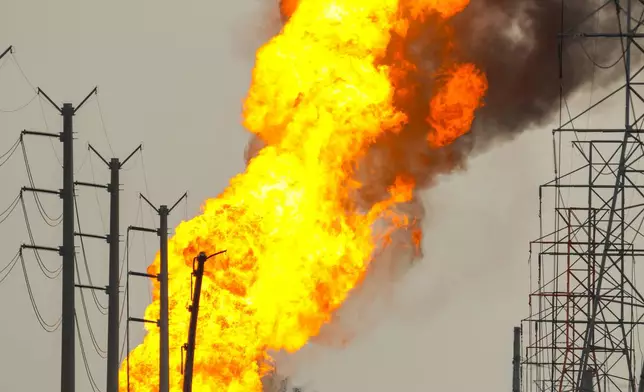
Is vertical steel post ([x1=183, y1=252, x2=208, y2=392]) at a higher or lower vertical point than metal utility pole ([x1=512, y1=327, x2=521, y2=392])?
lower

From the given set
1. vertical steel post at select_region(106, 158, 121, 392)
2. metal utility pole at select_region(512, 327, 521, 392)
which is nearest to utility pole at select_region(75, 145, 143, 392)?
vertical steel post at select_region(106, 158, 121, 392)

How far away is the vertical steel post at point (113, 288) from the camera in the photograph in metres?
89.1

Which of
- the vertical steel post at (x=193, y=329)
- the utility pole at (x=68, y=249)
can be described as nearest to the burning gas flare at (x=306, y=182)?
the vertical steel post at (x=193, y=329)

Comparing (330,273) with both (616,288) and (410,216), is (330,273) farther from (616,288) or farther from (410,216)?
(616,288)

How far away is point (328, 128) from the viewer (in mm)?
95812

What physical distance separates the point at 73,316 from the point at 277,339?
1922 cm

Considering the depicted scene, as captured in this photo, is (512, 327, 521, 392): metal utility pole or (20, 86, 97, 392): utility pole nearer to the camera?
(20, 86, 97, 392): utility pole

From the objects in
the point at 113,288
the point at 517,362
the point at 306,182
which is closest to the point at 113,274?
the point at 113,288

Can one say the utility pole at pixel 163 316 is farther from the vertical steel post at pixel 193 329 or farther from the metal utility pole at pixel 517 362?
the metal utility pole at pixel 517 362

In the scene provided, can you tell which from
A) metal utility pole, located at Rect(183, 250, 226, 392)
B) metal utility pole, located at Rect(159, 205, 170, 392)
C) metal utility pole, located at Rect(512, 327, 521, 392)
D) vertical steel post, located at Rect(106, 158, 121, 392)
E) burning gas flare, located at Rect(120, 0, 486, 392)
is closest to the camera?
metal utility pole, located at Rect(183, 250, 226, 392)

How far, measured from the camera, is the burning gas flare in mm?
95438

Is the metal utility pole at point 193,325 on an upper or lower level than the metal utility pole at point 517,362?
lower

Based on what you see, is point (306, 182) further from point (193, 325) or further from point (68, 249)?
point (68, 249)

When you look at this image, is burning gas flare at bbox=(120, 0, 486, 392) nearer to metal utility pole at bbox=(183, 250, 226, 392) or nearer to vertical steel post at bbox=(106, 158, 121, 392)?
vertical steel post at bbox=(106, 158, 121, 392)
